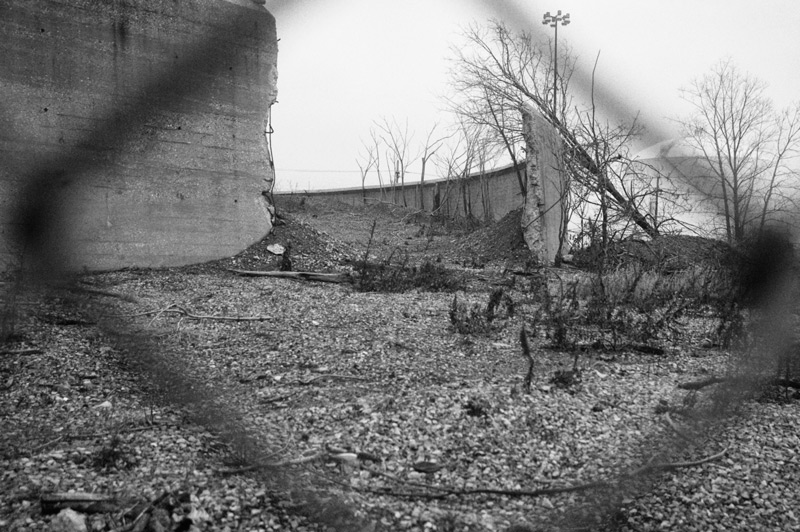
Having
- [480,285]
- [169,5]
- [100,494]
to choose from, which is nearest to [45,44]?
[169,5]

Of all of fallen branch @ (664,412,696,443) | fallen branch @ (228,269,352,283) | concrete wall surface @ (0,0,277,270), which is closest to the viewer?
fallen branch @ (664,412,696,443)

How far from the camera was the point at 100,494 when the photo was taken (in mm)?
1867

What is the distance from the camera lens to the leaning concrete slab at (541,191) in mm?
9828

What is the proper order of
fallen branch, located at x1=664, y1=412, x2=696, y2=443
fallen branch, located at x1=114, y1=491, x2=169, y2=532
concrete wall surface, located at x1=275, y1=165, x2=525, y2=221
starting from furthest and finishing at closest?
concrete wall surface, located at x1=275, y1=165, x2=525, y2=221
fallen branch, located at x1=664, y1=412, x2=696, y2=443
fallen branch, located at x1=114, y1=491, x2=169, y2=532

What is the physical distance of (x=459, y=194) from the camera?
71.2 ft

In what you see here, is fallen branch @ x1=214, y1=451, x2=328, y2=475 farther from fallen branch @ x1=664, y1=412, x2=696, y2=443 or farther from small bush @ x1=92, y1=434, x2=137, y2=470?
fallen branch @ x1=664, y1=412, x2=696, y2=443

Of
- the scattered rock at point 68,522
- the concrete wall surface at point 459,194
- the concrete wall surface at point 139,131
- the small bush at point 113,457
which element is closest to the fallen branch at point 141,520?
the scattered rock at point 68,522

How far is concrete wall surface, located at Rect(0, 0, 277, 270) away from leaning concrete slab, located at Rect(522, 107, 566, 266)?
3890 millimetres

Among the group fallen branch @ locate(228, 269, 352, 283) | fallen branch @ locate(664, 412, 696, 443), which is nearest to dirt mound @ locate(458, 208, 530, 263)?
fallen branch @ locate(228, 269, 352, 283)

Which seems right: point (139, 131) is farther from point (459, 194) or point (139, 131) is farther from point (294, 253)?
point (459, 194)

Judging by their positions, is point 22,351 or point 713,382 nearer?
point 713,382

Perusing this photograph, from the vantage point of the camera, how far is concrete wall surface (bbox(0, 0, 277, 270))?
6.11 meters

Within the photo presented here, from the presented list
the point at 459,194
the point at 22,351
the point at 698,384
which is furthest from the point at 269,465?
the point at 459,194

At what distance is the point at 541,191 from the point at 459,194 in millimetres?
11728
